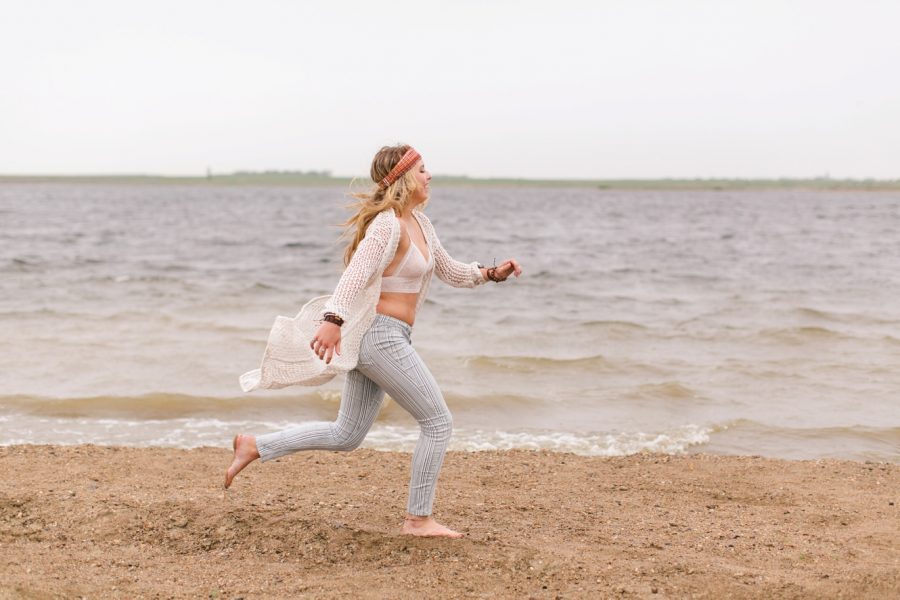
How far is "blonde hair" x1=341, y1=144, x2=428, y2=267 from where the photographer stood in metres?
4.52

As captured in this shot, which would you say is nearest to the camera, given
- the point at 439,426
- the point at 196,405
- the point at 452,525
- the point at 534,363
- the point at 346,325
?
the point at 346,325

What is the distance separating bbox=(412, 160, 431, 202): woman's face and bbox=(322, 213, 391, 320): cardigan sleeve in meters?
0.27

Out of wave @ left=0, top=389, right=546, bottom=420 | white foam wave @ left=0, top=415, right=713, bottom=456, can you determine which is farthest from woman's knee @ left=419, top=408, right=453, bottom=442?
wave @ left=0, top=389, right=546, bottom=420

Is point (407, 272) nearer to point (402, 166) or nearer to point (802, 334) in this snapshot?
point (402, 166)

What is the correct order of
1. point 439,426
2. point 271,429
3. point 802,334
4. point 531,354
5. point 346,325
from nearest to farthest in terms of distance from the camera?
1. point 346,325
2. point 439,426
3. point 271,429
4. point 531,354
5. point 802,334

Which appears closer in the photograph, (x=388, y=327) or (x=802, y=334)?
(x=388, y=327)

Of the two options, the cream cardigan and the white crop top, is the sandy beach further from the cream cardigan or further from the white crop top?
the white crop top

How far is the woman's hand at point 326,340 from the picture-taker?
4172 millimetres

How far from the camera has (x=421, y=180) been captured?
15.1 ft

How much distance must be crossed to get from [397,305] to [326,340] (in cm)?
52

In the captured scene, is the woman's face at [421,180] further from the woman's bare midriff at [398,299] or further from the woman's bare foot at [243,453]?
the woman's bare foot at [243,453]

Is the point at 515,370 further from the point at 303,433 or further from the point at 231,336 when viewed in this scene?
the point at 303,433

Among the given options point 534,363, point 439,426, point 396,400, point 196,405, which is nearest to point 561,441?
point 534,363

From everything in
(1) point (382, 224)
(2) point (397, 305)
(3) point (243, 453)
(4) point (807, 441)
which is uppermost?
(1) point (382, 224)
